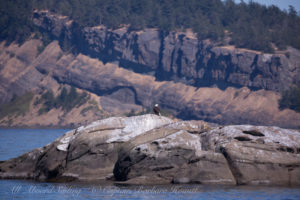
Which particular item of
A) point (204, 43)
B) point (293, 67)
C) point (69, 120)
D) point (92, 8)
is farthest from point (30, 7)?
point (293, 67)

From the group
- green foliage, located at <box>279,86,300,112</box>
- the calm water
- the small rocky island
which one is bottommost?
green foliage, located at <box>279,86,300,112</box>

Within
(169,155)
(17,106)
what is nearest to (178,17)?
(17,106)

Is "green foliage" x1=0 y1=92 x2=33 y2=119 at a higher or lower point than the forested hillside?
lower

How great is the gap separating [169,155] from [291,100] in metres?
81.9

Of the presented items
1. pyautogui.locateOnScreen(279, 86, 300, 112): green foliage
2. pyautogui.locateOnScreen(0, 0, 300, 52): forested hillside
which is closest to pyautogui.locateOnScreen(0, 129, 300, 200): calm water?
pyautogui.locateOnScreen(279, 86, 300, 112): green foliage

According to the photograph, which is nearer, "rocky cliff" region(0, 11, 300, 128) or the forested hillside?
"rocky cliff" region(0, 11, 300, 128)

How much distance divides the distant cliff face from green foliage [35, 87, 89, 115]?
1166cm

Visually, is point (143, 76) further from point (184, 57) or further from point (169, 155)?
point (169, 155)

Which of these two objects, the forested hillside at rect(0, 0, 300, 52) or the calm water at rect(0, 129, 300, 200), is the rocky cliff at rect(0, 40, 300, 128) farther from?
the calm water at rect(0, 129, 300, 200)

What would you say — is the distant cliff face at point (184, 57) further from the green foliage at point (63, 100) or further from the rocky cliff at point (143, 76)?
the green foliage at point (63, 100)

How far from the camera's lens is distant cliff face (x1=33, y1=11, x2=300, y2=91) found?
108562mm

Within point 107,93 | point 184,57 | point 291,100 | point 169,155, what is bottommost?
point 107,93

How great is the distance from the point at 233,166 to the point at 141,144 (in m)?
4.39

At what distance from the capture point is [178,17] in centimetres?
12838
